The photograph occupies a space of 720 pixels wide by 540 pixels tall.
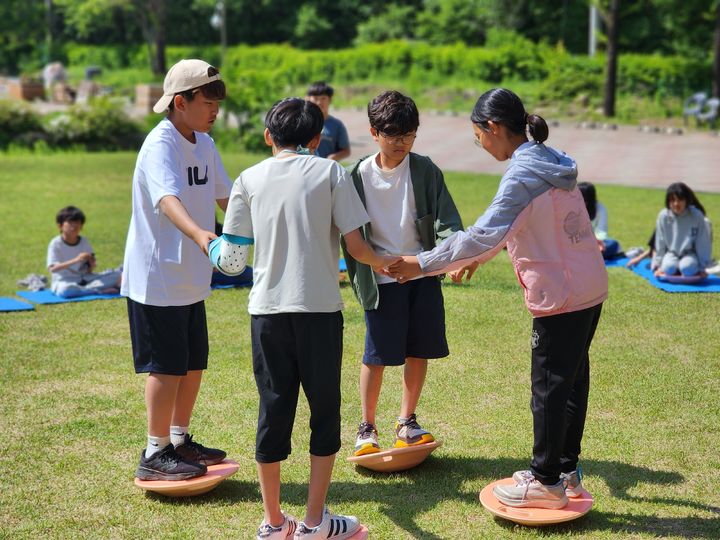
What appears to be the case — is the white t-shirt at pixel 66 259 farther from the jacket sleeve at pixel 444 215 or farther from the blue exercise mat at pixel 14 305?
the jacket sleeve at pixel 444 215

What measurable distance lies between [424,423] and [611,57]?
22576mm

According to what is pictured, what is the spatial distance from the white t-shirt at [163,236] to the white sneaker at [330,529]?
1.14m

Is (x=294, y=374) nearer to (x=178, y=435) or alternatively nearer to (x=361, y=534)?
(x=361, y=534)

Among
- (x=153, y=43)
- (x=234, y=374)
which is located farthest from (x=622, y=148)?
(x=153, y=43)

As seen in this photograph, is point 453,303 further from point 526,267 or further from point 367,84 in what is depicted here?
point 367,84

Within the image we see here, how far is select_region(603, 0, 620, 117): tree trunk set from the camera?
25844mm

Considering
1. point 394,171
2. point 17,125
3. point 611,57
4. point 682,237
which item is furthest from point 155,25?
point 394,171

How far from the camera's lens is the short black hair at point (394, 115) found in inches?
171

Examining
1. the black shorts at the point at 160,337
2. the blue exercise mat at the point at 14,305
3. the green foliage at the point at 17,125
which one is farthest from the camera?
the green foliage at the point at 17,125

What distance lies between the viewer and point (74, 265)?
881cm

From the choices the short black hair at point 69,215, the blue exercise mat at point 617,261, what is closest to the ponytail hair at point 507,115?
the short black hair at point 69,215

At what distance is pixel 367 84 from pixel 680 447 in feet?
105

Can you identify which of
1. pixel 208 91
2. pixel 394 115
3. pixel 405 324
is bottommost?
pixel 405 324

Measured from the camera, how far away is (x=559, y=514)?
400cm
